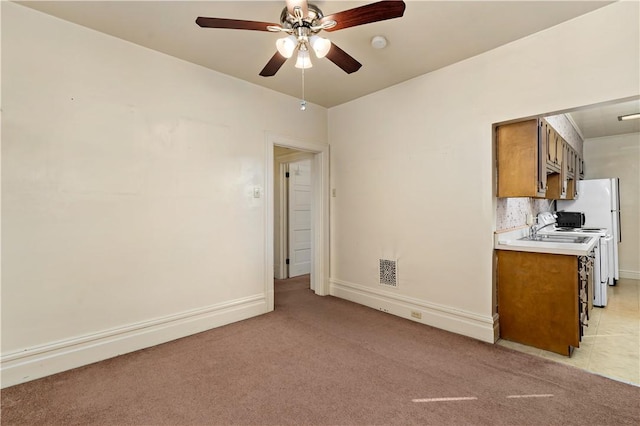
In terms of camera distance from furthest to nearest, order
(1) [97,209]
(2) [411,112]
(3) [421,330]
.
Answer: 1. (2) [411,112]
2. (3) [421,330]
3. (1) [97,209]

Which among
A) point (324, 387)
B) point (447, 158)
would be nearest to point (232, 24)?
point (447, 158)

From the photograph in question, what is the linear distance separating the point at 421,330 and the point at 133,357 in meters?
2.67

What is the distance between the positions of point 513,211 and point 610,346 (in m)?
1.45

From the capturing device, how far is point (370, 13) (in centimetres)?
167

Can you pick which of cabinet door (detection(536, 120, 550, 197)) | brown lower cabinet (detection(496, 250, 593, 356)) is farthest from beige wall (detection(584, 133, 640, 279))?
cabinet door (detection(536, 120, 550, 197))

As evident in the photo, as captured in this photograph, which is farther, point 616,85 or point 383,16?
point 616,85

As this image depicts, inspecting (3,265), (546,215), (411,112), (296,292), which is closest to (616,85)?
(411,112)

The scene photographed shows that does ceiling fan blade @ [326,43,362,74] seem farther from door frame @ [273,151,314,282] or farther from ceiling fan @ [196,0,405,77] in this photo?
door frame @ [273,151,314,282]

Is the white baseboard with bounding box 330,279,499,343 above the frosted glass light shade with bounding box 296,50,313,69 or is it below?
below

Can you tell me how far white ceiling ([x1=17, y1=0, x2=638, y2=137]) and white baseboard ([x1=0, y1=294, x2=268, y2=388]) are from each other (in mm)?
2505

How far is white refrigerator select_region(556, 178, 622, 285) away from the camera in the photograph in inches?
179

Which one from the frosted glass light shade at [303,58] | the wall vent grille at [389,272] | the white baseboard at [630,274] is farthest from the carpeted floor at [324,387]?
the white baseboard at [630,274]

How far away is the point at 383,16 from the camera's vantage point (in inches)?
66.6

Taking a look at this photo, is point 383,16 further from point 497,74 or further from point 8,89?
point 8,89
